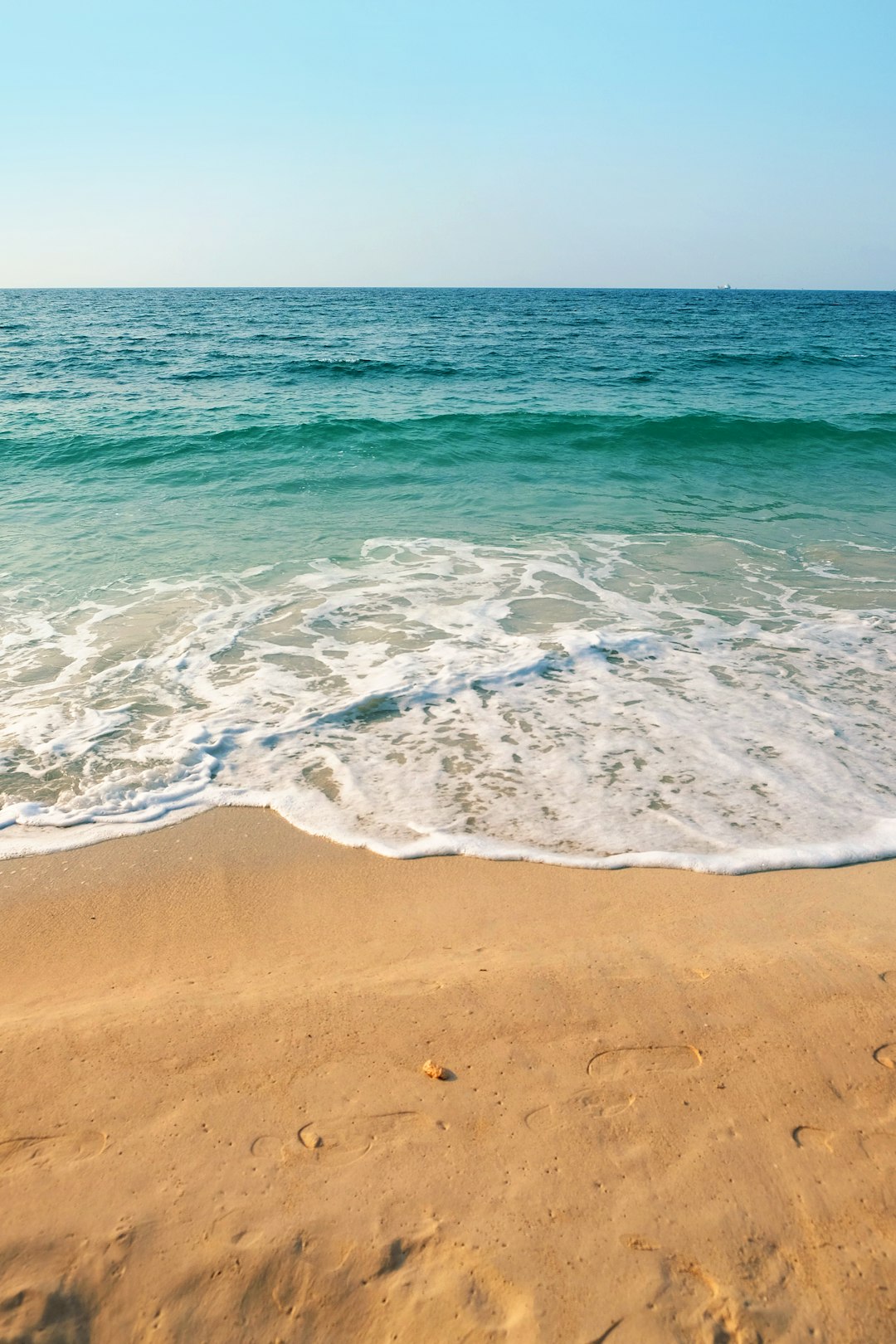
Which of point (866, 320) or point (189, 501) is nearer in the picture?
point (189, 501)

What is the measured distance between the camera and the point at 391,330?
33.9m

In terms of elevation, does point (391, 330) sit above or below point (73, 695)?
above

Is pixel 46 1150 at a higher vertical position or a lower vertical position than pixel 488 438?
lower

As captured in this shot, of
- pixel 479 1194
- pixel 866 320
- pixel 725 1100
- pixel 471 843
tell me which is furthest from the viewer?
pixel 866 320

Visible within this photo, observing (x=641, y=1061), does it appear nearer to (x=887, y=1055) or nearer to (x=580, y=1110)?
(x=580, y=1110)

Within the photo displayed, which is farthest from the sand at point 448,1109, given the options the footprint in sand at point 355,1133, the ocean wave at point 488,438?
the ocean wave at point 488,438

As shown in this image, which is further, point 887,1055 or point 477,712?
point 477,712

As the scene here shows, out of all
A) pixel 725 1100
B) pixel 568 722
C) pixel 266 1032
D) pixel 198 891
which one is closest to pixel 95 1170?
pixel 266 1032

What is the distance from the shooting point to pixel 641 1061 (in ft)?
7.69

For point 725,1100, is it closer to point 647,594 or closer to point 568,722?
point 568,722

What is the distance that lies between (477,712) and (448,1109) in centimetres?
282

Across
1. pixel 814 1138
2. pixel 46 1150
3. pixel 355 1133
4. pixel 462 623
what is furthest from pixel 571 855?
pixel 462 623

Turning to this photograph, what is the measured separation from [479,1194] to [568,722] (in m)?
3.02

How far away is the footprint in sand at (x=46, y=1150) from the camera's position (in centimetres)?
198
